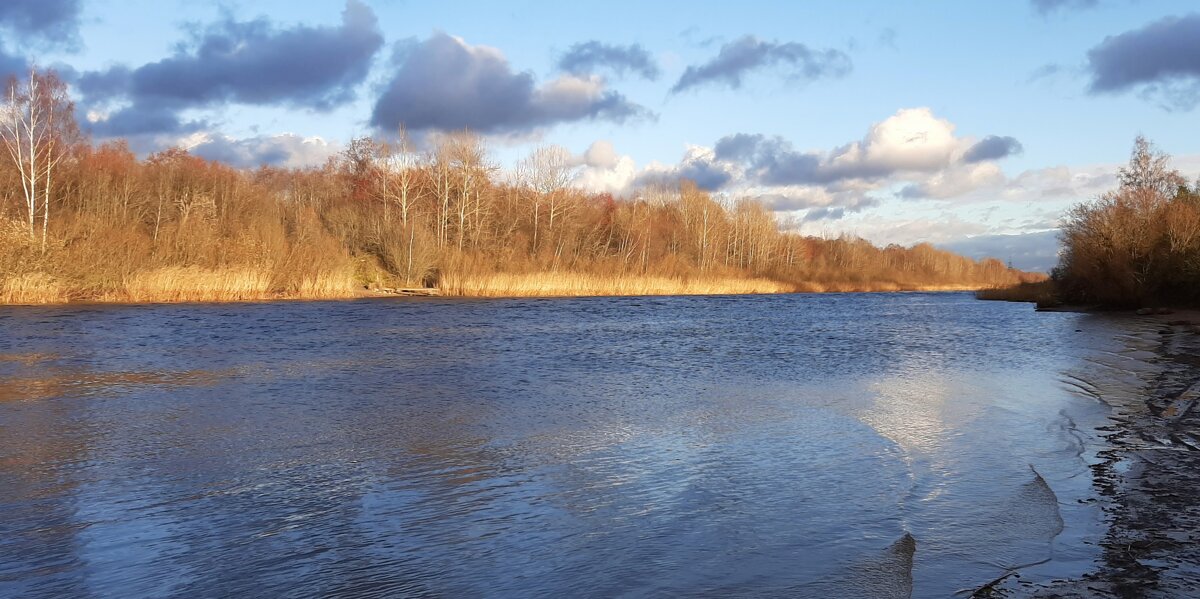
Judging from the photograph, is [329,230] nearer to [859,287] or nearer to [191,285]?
[191,285]

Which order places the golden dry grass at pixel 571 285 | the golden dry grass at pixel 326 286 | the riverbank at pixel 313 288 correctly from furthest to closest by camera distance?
the golden dry grass at pixel 571 285
the golden dry grass at pixel 326 286
the riverbank at pixel 313 288

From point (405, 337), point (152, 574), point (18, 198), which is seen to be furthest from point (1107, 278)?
point (18, 198)

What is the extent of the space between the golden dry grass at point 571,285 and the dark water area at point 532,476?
27.2 meters

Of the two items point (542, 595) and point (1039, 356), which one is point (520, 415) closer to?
point (542, 595)

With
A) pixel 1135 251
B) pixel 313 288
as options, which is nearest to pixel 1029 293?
pixel 1135 251

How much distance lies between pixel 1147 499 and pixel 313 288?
1419 inches

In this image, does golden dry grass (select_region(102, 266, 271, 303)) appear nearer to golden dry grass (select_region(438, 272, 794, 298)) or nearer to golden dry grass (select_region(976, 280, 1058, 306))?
golden dry grass (select_region(438, 272, 794, 298))

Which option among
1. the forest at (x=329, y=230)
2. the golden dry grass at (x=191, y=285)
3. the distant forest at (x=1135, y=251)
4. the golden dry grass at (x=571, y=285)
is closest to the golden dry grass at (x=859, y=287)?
the forest at (x=329, y=230)

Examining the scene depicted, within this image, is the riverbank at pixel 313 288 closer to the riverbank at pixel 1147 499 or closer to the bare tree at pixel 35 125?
the bare tree at pixel 35 125

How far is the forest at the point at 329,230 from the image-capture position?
1211 inches

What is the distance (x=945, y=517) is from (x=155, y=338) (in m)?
18.4

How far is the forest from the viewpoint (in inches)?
1211

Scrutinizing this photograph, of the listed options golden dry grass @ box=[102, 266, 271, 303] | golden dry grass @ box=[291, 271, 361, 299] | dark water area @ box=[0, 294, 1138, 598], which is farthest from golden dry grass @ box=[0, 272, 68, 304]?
dark water area @ box=[0, 294, 1138, 598]

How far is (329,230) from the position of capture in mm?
49188
